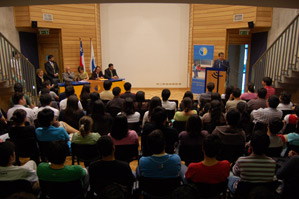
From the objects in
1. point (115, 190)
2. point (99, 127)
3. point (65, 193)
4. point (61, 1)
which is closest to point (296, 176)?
point (115, 190)

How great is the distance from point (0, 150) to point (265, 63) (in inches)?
273

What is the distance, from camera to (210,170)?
2.10 metres

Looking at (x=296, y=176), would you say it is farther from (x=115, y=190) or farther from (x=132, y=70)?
(x=132, y=70)

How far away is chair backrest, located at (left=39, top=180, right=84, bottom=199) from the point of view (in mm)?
2115

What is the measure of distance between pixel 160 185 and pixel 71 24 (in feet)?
28.1

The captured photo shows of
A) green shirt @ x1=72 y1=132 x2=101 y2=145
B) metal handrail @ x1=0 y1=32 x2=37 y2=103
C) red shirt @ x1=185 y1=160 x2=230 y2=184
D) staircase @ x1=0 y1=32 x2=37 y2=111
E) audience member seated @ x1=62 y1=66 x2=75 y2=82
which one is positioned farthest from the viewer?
audience member seated @ x1=62 y1=66 x2=75 y2=82

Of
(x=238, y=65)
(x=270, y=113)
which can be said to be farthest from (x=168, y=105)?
(x=238, y=65)

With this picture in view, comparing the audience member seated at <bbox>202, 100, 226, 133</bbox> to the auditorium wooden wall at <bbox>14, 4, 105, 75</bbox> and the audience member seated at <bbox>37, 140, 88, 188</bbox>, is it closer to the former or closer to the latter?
the audience member seated at <bbox>37, 140, 88, 188</bbox>

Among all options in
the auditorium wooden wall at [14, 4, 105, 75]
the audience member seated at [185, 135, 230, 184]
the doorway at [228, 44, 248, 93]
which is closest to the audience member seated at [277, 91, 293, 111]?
the audience member seated at [185, 135, 230, 184]

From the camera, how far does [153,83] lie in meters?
11.0

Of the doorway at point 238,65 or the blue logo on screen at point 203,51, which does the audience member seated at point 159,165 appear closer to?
the blue logo on screen at point 203,51

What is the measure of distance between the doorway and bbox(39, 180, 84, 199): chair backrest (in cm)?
939

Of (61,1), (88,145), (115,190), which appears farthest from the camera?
(61,1)

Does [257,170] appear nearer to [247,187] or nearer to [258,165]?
[258,165]
